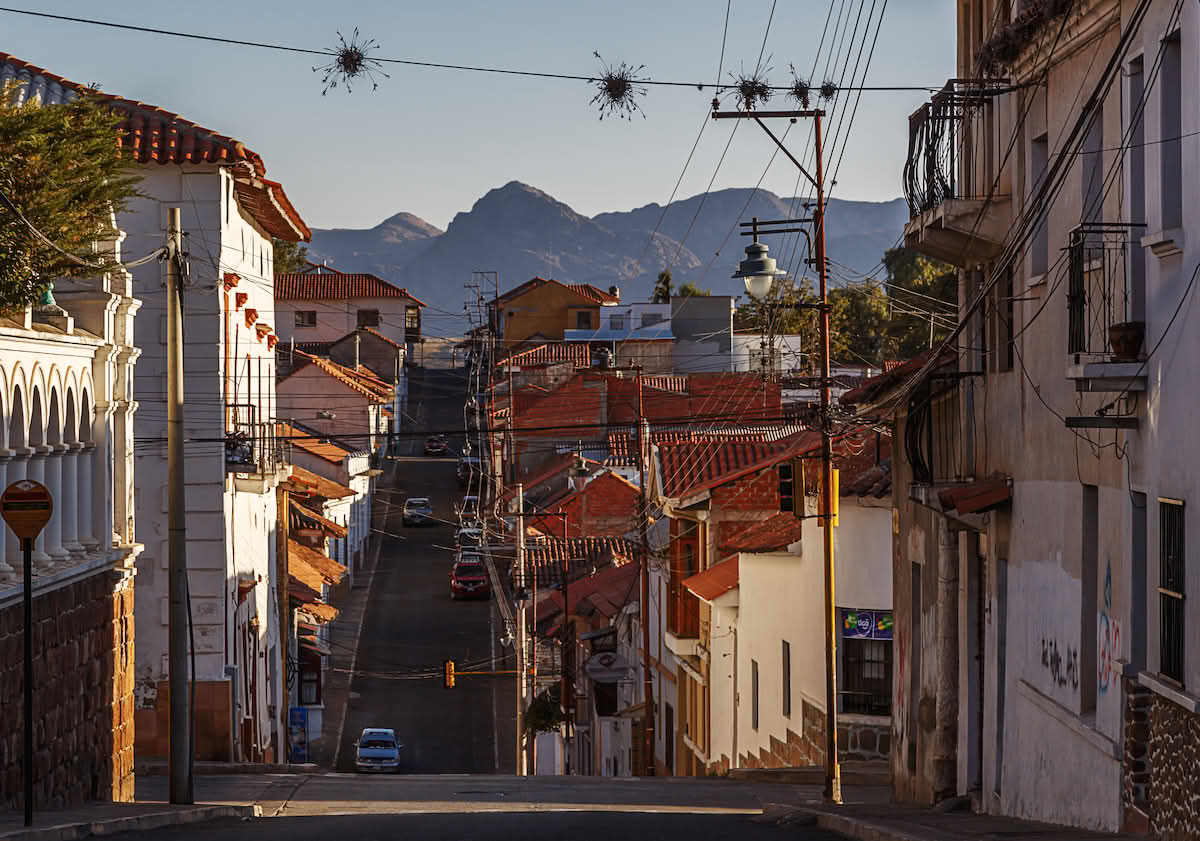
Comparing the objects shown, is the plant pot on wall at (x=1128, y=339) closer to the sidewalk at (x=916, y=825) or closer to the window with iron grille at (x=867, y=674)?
the sidewalk at (x=916, y=825)

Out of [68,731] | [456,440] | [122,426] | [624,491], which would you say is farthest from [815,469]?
[456,440]

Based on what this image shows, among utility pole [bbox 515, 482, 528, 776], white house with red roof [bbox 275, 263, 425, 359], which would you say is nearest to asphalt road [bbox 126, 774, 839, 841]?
utility pole [bbox 515, 482, 528, 776]

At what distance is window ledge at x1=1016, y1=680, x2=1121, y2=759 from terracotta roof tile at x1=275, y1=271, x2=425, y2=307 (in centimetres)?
9461

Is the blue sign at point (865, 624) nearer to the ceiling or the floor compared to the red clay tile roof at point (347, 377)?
nearer to the floor

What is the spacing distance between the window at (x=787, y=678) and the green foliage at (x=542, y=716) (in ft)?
41.6

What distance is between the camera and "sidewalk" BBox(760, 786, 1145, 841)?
41.0ft

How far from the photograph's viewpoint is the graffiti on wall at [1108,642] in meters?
12.6

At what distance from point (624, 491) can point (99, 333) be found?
38181 millimetres

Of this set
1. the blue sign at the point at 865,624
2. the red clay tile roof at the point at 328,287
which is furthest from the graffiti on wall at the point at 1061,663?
the red clay tile roof at the point at 328,287

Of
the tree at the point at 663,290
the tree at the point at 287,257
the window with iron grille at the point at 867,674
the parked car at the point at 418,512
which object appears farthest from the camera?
the tree at the point at 287,257

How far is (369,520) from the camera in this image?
81375mm

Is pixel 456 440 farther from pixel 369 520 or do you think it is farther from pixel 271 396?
pixel 271 396

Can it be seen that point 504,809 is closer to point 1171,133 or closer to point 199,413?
point 1171,133

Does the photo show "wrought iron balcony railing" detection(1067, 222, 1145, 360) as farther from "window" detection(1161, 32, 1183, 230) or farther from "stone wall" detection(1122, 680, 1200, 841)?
"stone wall" detection(1122, 680, 1200, 841)
